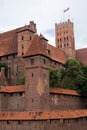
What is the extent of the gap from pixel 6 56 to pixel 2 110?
21.9m

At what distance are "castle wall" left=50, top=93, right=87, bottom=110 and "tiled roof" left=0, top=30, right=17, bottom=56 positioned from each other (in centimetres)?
1828

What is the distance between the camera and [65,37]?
314 ft

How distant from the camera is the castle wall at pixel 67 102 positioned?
48.5 m

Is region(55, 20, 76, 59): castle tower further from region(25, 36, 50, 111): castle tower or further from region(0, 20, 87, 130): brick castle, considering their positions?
region(25, 36, 50, 111): castle tower

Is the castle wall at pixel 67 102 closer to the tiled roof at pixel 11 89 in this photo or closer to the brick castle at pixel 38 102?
the brick castle at pixel 38 102

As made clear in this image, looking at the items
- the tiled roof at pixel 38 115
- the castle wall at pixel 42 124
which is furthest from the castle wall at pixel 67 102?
the castle wall at pixel 42 124

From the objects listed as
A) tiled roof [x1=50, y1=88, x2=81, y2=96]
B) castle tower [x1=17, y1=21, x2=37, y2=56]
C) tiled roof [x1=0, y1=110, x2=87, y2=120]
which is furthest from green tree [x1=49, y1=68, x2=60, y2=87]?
tiled roof [x1=0, y1=110, x2=87, y2=120]

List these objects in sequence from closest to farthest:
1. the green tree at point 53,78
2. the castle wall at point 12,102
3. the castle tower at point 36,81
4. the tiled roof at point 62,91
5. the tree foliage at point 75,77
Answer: the castle tower at point 36,81
the castle wall at point 12,102
the tiled roof at point 62,91
the green tree at point 53,78
the tree foliage at point 75,77

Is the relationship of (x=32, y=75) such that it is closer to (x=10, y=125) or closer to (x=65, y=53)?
(x=10, y=125)

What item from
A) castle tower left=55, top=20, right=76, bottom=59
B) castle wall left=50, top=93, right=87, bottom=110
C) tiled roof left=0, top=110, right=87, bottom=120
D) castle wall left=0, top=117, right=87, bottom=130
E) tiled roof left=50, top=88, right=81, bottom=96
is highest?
castle tower left=55, top=20, right=76, bottom=59

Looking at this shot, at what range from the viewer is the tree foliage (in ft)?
189

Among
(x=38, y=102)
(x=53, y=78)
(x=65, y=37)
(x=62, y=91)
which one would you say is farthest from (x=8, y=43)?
(x=65, y=37)

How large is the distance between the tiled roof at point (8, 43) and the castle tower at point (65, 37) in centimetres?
2550

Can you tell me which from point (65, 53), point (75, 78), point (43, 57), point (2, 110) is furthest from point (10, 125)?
point (65, 53)
